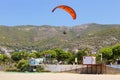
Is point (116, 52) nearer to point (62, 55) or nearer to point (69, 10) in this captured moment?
point (62, 55)

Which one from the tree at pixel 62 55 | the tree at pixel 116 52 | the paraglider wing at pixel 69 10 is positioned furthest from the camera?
the tree at pixel 62 55

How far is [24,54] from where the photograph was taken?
381ft


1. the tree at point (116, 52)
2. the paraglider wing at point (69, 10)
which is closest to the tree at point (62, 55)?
the tree at point (116, 52)

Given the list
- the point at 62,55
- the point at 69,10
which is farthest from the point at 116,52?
the point at 69,10

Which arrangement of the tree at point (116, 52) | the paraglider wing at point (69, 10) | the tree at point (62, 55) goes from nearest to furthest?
the paraglider wing at point (69, 10) → the tree at point (116, 52) → the tree at point (62, 55)

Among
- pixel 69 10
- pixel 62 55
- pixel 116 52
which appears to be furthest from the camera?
pixel 62 55

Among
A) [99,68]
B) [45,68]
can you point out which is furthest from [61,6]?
[45,68]

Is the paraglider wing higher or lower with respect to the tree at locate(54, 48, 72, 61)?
higher

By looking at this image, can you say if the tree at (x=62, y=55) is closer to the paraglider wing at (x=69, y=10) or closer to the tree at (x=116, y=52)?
the tree at (x=116, y=52)

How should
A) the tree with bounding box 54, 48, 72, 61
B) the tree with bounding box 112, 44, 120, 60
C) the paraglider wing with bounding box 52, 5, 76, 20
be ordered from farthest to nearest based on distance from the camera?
the tree with bounding box 54, 48, 72, 61 < the tree with bounding box 112, 44, 120, 60 < the paraglider wing with bounding box 52, 5, 76, 20

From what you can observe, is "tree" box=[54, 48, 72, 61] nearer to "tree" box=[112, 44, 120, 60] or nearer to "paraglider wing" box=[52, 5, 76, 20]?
"tree" box=[112, 44, 120, 60]

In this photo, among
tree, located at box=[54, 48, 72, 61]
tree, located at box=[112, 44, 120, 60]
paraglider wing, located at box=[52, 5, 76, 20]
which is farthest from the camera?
tree, located at box=[54, 48, 72, 61]

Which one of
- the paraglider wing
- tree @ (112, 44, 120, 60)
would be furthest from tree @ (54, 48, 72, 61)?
the paraglider wing

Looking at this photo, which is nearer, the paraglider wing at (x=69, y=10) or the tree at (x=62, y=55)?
the paraglider wing at (x=69, y=10)
